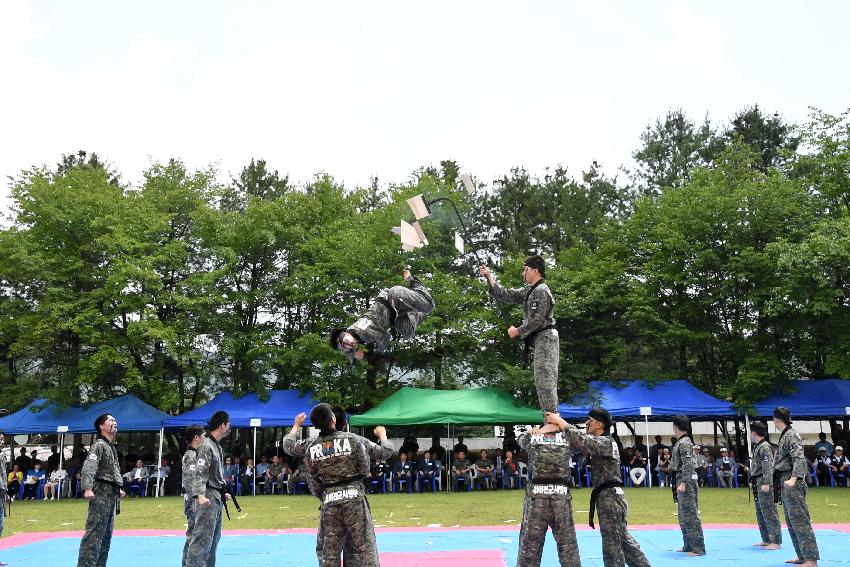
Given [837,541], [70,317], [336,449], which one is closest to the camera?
[336,449]

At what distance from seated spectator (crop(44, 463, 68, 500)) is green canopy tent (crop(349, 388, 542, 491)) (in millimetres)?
10397


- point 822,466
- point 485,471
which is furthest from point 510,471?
point 822,466

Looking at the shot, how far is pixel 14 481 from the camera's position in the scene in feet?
79.7

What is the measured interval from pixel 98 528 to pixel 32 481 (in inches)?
738

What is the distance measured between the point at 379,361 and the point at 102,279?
11585mm

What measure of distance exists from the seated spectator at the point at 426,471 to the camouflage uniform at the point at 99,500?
15.5 m

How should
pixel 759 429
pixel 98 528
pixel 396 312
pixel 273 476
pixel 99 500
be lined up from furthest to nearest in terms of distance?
pixel 273 476 < pixel 759 429 < pixel 99 500 < pixel 98 528 < pixel 396 312

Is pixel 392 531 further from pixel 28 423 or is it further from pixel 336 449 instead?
pixel 28 423

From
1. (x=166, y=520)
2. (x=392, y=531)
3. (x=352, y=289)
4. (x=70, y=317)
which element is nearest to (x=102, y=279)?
(x=70, y=317)

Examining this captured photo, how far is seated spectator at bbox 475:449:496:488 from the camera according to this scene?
23969mm

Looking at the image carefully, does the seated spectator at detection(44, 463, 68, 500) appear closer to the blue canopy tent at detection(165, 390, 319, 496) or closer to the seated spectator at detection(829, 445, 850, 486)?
the blue canopy tent at detection(165, 390, 319, 496)

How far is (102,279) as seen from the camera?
94.4ft

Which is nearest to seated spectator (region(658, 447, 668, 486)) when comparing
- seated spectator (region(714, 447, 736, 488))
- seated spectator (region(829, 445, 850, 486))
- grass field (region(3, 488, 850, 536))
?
grass field (region(3, 488, 850, 536))

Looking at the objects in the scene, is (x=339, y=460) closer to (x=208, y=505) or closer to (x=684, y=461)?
(x=208, y=505)
